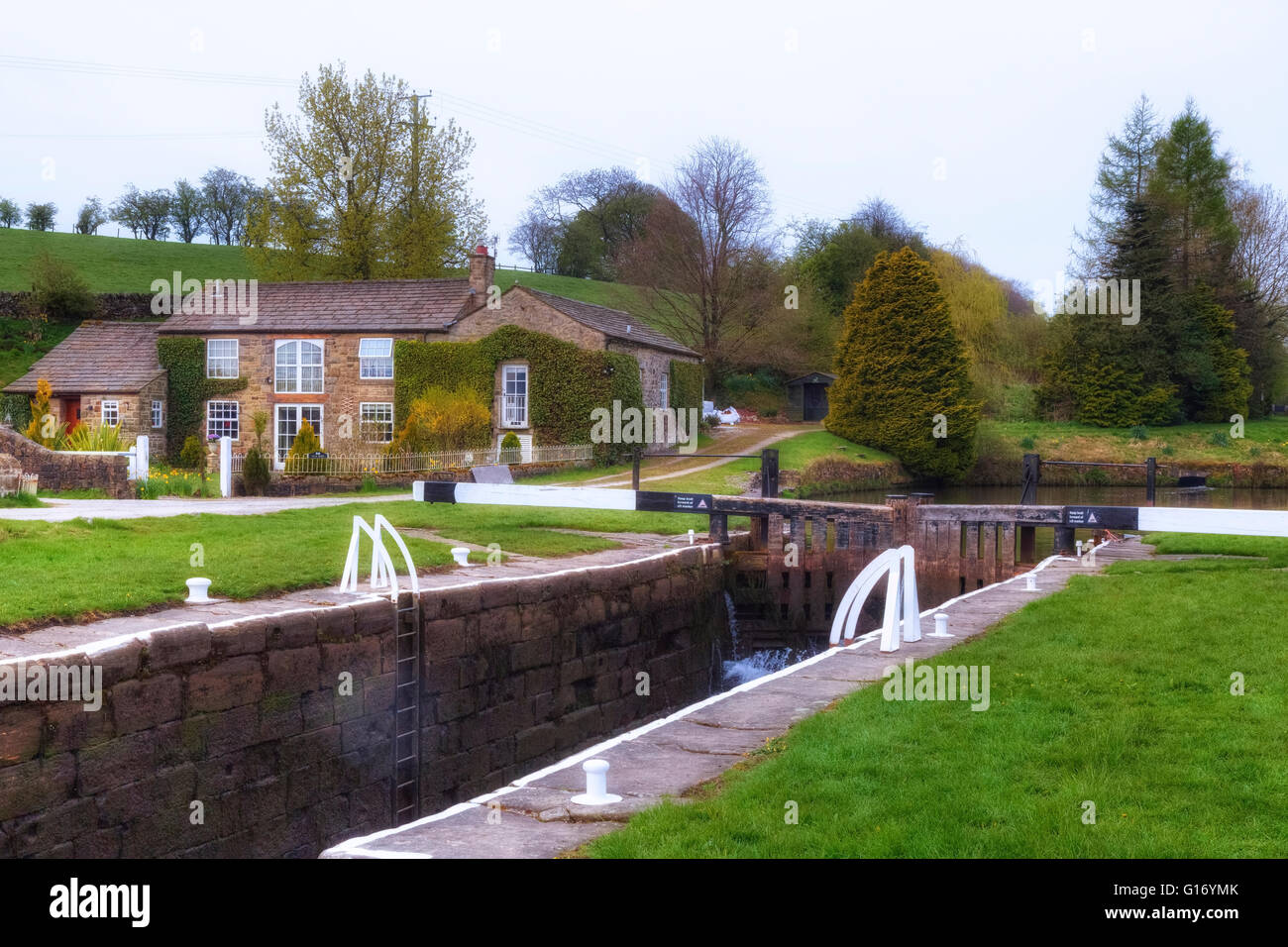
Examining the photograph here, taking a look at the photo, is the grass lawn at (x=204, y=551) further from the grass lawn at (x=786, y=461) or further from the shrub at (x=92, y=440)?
the grass lawn at (x=786, y=461)

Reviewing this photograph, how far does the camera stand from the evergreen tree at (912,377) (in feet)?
145

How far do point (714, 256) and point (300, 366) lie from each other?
24023 millimetres

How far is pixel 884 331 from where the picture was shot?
149 feet

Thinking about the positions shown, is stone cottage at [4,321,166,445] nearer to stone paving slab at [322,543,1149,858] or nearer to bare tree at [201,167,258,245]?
stone paving slab at [322,543,1149,858]

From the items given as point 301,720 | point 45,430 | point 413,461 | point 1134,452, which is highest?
point 45,430

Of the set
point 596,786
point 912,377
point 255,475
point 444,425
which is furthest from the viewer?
point 912,377

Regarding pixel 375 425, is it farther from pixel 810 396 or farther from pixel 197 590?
pixel 810 396

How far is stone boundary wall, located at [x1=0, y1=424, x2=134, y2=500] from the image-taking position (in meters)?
22.0

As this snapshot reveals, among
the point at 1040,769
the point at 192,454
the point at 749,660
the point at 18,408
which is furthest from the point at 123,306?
the point at 1040,769

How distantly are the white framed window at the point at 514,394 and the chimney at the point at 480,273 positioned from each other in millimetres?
2557

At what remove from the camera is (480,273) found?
37.1m

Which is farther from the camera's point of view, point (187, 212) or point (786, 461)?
point (187, 212)

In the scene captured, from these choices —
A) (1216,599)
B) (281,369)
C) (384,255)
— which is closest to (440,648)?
(1216,599)
